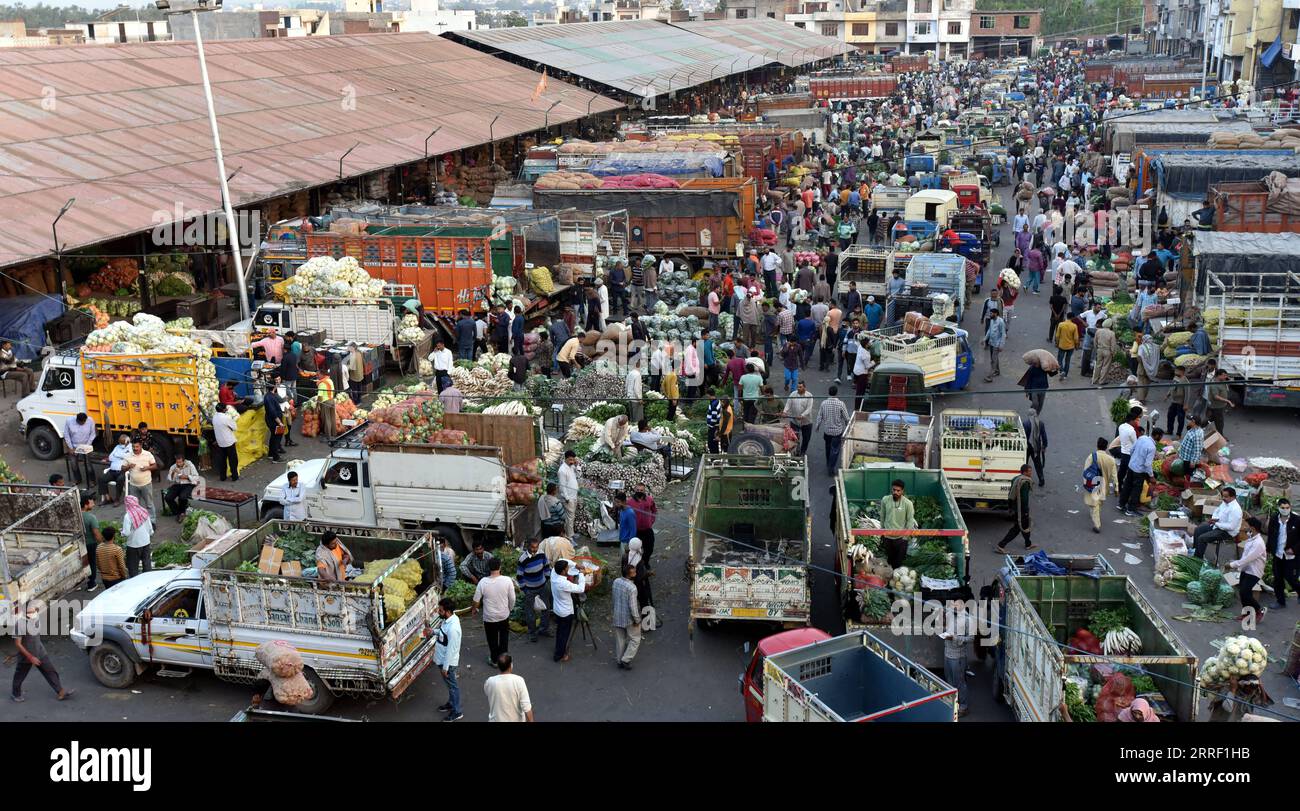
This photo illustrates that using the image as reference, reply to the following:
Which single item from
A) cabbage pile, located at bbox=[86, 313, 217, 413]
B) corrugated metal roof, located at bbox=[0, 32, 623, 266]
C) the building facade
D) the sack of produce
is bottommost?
the sack of produce

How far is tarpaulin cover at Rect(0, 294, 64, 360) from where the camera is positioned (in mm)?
23312

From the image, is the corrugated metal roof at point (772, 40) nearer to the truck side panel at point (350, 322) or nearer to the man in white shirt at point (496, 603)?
the truck side panel at point (350, 322)

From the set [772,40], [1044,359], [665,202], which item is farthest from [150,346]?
[772,40]

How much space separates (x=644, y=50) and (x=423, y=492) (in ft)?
202

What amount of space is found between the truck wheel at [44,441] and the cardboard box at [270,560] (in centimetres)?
782

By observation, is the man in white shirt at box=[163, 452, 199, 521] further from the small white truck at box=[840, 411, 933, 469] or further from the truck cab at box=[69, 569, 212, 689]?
the small white truck at box=[840, 411, 933, 469]

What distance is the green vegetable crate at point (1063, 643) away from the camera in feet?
32.4

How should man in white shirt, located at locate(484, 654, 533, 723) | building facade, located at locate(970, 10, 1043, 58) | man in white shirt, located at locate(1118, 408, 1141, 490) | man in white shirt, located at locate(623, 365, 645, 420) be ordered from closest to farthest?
man in white shirt, located at locate(484, 654, 533, 723) → man in white shirt, located at locate(1118, 408, 1141, 490) → man in white shirt, located at locate(623, 365, 645, 420) → building facade, located at locate(970, 10, 1043, 58)

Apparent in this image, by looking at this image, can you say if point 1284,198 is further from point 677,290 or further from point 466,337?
point 466,337

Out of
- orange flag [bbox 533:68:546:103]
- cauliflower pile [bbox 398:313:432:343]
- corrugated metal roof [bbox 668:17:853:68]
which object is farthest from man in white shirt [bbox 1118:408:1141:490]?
corrugated metal roof [bbox 668:17:853:68]

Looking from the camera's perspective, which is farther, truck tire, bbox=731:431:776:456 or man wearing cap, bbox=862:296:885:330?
man wearing cap, bbox=862:296:885:330

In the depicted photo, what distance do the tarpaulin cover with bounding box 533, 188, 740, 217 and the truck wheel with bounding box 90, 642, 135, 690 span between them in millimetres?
21496

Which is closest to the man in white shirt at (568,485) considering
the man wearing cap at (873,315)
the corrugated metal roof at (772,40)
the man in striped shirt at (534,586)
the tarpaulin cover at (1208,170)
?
the man in striped shirt at (534,586)
